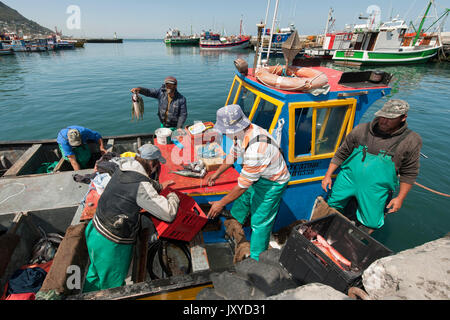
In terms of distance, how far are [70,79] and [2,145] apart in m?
21.3

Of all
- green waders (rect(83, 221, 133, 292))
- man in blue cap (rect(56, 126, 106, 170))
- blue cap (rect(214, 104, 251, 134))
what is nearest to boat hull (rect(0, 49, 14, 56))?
man in blue cap (rect(56, 126, 106, 170))

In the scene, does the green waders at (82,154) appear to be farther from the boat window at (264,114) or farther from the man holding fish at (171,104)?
the boat window at (264,114)

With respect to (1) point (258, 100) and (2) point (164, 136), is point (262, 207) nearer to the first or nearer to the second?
(1) point (258, 100)

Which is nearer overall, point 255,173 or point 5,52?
point 255,173

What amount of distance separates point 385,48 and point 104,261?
40322mm

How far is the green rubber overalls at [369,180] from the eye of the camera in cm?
289

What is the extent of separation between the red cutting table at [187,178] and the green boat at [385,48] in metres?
33.6

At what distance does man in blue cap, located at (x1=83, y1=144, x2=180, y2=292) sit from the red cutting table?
0.85 meters

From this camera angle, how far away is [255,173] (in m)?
2.58

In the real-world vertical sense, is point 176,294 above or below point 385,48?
below

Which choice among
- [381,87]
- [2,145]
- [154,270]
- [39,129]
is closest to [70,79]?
[39,129]

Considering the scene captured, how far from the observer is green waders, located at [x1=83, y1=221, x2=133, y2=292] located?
2473 mm
